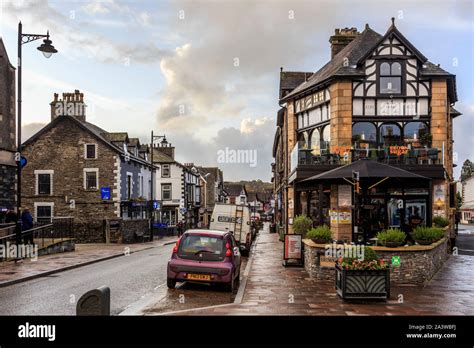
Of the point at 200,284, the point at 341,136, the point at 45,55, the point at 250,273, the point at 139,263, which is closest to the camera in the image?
the point at 200,284

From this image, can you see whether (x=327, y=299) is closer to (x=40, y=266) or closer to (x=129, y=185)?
(x=40, y=266)

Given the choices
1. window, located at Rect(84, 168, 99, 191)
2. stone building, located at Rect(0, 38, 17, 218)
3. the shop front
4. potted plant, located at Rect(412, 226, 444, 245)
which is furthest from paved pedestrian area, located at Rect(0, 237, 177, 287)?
window, located at Rect(84, 168, 99, 191)

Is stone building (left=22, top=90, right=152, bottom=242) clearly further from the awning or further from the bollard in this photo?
the bollard

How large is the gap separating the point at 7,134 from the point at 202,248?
16889 millimetres

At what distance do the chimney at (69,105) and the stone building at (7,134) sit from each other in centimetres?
1062

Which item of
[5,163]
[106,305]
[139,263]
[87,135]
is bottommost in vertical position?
[139,263]

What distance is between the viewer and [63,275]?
17.2m

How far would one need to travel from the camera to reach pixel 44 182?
37.4 metres

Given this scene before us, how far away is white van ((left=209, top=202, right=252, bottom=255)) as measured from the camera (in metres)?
25.3

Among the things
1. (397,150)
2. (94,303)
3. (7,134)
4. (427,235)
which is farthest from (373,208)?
(7,134)
